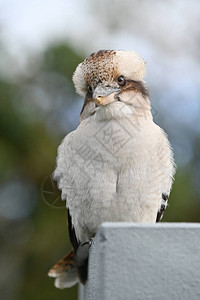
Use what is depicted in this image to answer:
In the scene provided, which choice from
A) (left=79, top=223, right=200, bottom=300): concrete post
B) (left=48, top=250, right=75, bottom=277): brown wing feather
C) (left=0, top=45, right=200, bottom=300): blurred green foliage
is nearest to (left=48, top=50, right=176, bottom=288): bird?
(left=48, top=250, right=75, bottom=277): brown wing feather

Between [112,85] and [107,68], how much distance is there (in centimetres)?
10

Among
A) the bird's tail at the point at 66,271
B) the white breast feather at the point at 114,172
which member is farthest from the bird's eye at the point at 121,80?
the bird's tail at the point at 66,271

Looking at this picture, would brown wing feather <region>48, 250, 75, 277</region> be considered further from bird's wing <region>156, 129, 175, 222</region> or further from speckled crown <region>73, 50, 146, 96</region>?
speckled crown <region>73, 50, 146, 96</region>

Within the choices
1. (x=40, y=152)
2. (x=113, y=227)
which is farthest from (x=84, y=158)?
(x=40, y=152)

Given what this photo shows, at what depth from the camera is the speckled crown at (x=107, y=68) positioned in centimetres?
354

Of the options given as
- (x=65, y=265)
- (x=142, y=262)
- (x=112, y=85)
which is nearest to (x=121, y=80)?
(x=112, y=85)

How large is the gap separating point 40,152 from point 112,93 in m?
2.73

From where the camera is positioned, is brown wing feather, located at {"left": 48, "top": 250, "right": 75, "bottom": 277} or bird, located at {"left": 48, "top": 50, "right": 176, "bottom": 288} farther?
brown wing feather, located at {"left": 48, "top": 250, "right": 75, "bottom": 277}

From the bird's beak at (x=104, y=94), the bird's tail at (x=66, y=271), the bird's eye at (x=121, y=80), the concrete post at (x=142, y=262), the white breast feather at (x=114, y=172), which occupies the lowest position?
the bird's tail at (x=66, y=271)

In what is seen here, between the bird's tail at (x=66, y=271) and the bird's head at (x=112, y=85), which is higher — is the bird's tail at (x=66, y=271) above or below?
below

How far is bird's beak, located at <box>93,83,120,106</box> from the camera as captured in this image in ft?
11.2

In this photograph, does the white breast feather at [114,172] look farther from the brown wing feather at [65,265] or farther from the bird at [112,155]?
the brown wing feather at [65,265]

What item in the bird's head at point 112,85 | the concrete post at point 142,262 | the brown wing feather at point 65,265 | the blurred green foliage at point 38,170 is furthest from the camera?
the blurred green foliage at point 38,170

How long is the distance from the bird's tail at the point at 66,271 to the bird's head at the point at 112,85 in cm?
112
